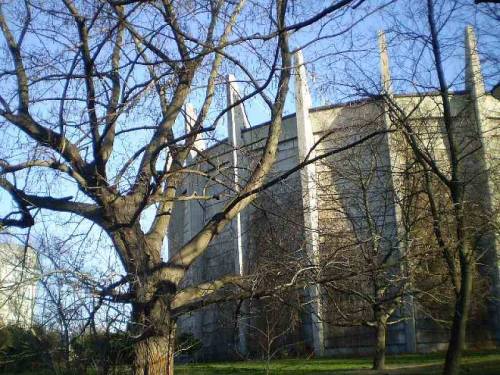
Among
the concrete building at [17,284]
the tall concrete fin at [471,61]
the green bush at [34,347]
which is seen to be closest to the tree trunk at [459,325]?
the tall concrete fin at [471,61]

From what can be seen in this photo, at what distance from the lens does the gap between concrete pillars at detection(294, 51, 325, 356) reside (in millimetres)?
9172

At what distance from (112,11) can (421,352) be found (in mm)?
24661

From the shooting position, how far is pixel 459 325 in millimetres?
9648

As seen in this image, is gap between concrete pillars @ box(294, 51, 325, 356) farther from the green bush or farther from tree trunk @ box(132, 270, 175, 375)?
the green bush

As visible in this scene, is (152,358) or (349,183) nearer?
(152,358)

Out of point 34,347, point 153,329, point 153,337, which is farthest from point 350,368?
point 34,347

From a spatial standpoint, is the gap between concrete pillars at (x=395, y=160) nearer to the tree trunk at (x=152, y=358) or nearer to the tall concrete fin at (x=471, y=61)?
the tall concrete fin at (x=471, y=61)

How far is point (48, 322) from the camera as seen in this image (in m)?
7.39

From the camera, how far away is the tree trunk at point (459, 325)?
30.9ft

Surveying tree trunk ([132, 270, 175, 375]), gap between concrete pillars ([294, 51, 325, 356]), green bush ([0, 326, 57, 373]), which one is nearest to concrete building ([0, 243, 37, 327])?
green bush ([0, 326, 57, 373])

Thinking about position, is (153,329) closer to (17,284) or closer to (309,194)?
(17,284)

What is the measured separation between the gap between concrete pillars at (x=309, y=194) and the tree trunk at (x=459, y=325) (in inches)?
79.5

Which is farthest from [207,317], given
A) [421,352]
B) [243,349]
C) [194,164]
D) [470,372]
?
[194,164]

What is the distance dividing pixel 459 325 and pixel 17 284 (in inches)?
256
